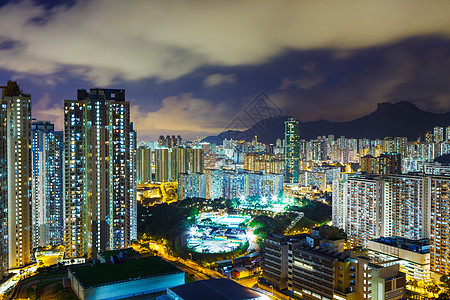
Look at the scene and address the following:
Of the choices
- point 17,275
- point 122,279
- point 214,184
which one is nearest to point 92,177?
point 17,275

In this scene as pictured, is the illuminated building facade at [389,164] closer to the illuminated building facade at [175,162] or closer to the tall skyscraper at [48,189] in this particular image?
the illuminated building facade at [175,162]

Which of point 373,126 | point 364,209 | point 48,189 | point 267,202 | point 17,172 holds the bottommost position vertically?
point 267,202

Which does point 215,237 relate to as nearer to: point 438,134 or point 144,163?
point 144,163

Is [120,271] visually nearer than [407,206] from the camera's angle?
Yes

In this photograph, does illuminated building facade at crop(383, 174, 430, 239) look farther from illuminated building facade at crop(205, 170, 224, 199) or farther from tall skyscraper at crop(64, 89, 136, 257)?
illuminated building facade at crop(205, 170, 224, 199)

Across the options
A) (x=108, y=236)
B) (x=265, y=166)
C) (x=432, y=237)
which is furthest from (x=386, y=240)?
(x=265, y=166)

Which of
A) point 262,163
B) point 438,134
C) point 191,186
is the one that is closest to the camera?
point 191,186

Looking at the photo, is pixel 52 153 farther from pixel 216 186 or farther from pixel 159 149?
pixel 159 149

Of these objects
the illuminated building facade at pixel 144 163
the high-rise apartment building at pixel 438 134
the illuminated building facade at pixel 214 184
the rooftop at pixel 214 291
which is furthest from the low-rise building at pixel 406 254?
the illuminated building facade at pixel 144 163

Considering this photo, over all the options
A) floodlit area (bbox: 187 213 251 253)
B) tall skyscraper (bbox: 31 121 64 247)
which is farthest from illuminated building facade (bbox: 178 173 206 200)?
tall skyscraper (bbox: 31 121 64 247)
